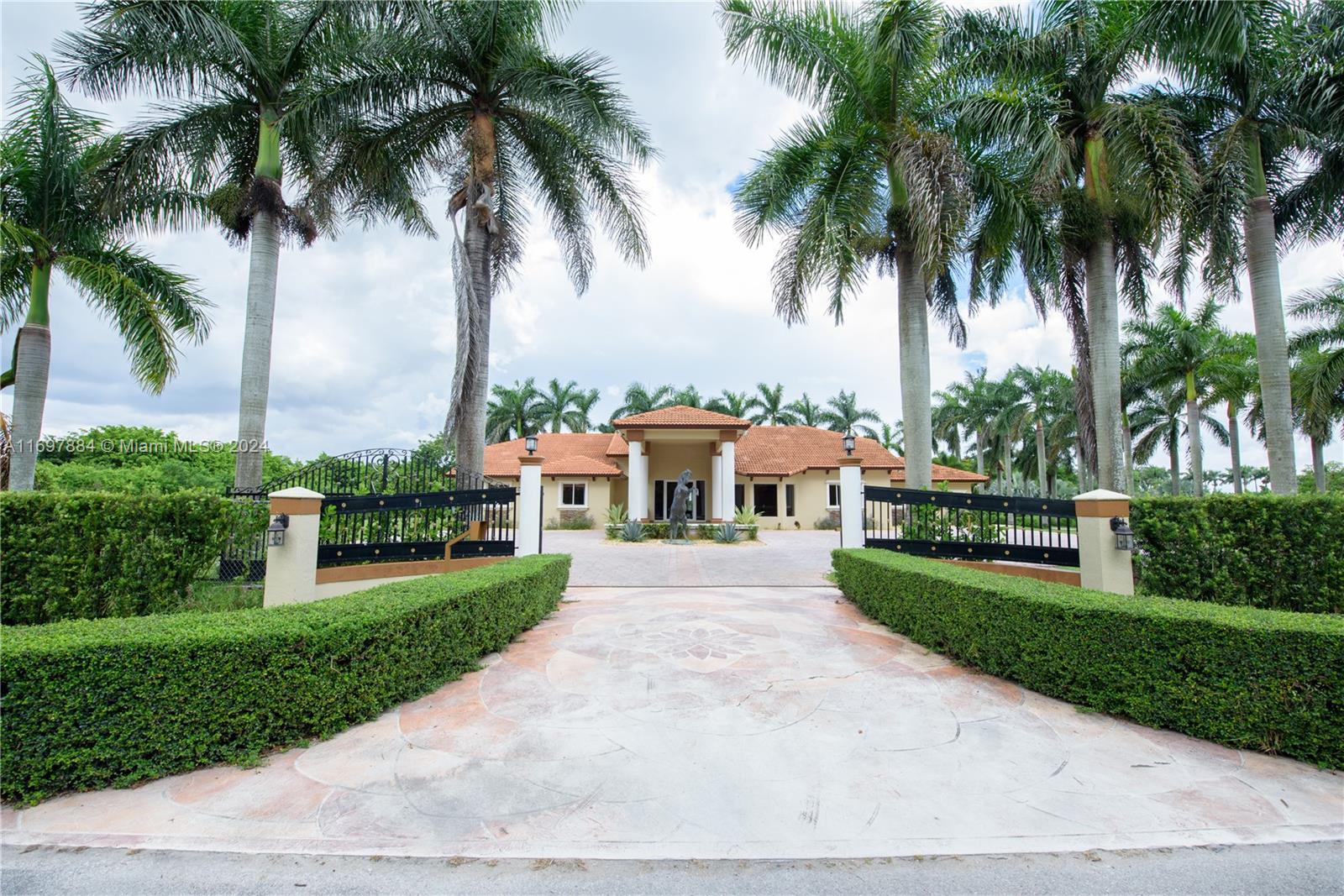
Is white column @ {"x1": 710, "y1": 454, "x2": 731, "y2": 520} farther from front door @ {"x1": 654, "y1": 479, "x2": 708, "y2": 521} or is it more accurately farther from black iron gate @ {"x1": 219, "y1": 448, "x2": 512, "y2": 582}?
black iron gate @ {"x1": 219, "y1": 448, "x2": 512, "y2": 582}

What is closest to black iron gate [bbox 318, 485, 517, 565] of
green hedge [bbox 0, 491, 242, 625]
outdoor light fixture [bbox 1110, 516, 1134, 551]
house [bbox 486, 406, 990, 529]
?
green hedge [bbox 0, 491, 242, 625]

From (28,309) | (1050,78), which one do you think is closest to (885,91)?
(1050,78)

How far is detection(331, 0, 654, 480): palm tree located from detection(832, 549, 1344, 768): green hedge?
8.52 metres

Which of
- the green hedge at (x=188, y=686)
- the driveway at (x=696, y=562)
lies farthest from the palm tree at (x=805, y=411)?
the green hedge at (x=188, y=686)

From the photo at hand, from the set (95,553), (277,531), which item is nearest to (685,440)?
(277,531)

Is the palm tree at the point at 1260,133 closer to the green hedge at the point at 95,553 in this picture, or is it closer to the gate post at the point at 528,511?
the gate post at the point at 528,511

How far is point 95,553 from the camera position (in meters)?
5.54

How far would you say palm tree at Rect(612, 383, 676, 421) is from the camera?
35.9m

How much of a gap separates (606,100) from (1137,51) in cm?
933

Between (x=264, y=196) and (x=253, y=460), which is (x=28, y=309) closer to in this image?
(x=264, y=196)

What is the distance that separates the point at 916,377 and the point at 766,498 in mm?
14771

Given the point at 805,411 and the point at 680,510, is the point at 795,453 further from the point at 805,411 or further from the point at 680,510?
the point at 805,411

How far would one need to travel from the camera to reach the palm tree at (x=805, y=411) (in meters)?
38.9

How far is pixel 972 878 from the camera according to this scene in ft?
7.97
